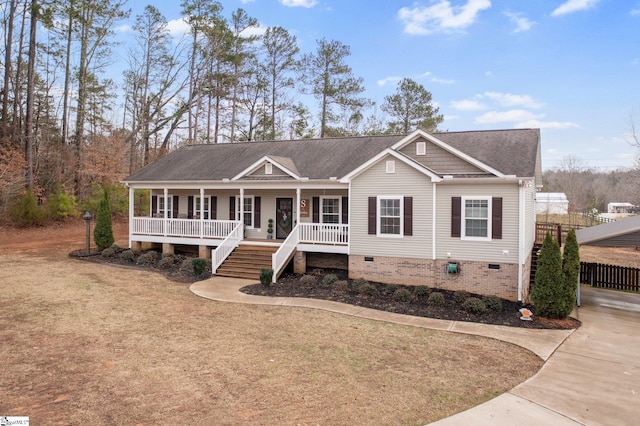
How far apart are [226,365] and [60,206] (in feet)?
82.6

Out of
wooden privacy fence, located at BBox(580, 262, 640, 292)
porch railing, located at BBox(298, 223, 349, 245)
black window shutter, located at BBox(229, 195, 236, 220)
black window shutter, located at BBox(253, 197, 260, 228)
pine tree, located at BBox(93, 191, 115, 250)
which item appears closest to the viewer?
porch railing, located at BBox(298, 223, 349, 245)

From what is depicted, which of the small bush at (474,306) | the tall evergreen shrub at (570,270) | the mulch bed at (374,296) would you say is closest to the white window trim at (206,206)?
the mulch bed at (374,296)

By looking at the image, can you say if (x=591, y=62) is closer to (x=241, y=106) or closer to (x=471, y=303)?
(x=471, y=303)

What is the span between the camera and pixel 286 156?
61.8ft

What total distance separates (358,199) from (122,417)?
10.5 m

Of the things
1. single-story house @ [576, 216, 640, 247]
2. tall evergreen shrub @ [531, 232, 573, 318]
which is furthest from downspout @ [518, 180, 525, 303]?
single-story house @ [576, 216, 640, 247]

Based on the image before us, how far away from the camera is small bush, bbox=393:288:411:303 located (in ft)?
40.1

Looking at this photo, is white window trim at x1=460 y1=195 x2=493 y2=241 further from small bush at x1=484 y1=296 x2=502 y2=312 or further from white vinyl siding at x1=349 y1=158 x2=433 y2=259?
small bush at x1=484 y1=296 x2=502 y2=312

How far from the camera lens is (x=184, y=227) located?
17.8m

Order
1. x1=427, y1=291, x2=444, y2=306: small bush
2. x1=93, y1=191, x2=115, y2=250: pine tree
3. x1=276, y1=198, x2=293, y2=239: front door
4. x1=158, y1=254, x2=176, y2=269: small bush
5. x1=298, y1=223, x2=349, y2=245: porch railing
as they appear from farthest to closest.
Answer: x1=93, y1=191, x2=115, y2=250: pine tree
x1=276, y1=198, x2=293, y2=239: front door
x1=158, y1=254, x2=176, y2=269: small bush
x1=298, y1=223, x2=349, y2=245: porch railing
x1=427, y1=291, x2=444, y2=306: small bush

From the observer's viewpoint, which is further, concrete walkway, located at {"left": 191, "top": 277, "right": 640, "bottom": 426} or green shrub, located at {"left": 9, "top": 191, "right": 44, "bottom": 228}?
green shrub, located at {"left": 9, "top": 191, "right": 44, "bottom": 228}

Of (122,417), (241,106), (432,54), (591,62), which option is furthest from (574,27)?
(241,106)

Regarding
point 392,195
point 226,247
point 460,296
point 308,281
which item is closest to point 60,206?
point 226,247

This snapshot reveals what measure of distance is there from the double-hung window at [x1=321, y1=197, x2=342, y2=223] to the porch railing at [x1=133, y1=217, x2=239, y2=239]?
12.4 ft
